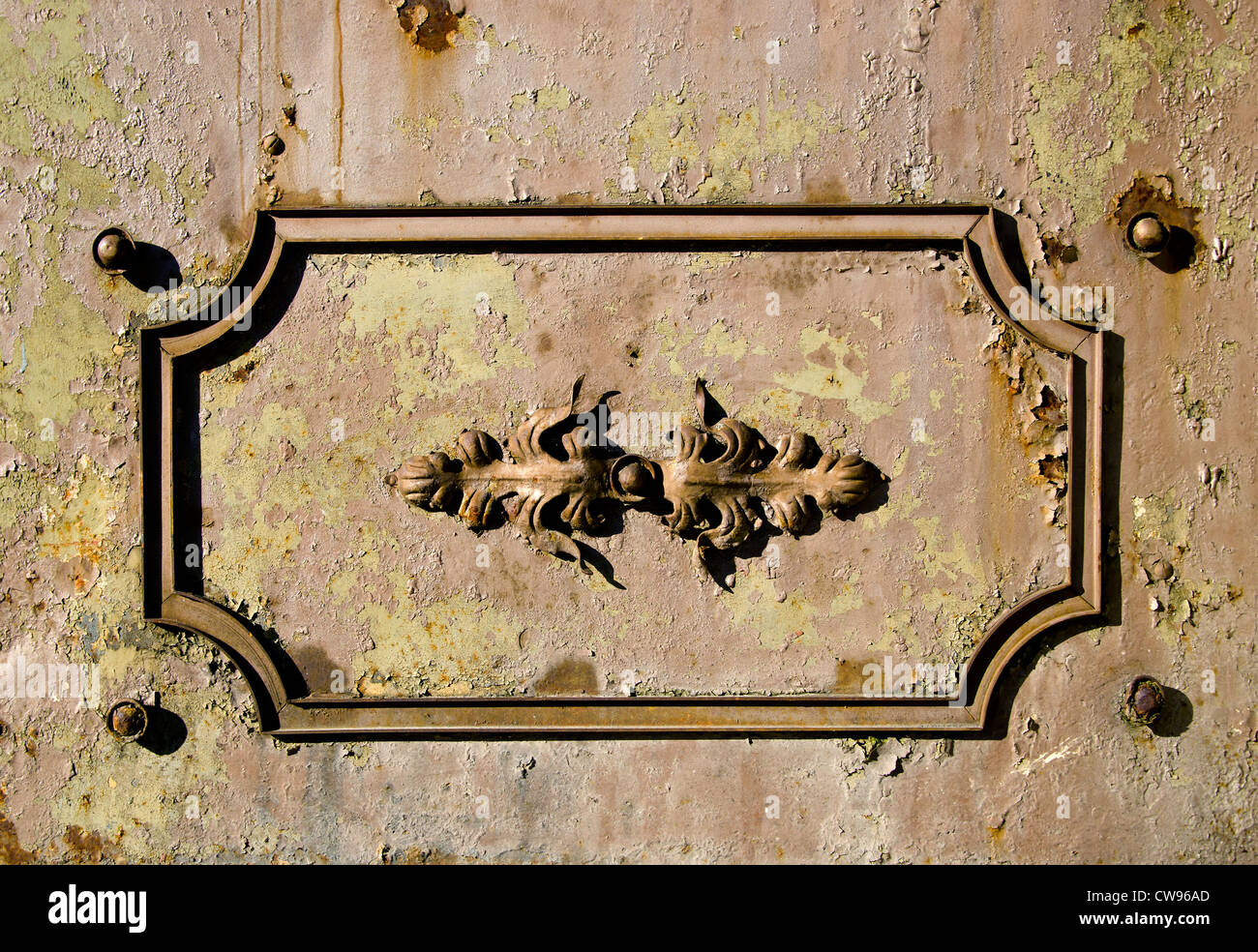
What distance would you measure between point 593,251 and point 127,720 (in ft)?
8.91

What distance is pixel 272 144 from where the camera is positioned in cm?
302

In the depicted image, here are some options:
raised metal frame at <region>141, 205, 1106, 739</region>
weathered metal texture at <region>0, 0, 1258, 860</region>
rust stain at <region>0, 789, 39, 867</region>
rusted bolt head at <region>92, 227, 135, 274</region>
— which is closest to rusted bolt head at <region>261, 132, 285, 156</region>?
weathered metal texture at <region>0, 0, 1258, 860</region>

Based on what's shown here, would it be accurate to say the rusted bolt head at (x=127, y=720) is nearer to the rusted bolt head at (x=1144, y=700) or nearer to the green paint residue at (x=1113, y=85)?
the rusted bolt head at (x=1144, y=700)

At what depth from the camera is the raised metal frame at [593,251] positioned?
2941 mm

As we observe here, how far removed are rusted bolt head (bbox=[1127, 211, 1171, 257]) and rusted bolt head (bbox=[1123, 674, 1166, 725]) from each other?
5.69 ft

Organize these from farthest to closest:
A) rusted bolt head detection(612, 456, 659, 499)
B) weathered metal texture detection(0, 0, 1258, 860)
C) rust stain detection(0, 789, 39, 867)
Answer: rust stain detection(0, 789, 39, 867) → weathered metal texture detection(0, 0, 1258, 860) → rusted bolt head detection(612, 456, 659, 499)

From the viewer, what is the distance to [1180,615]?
9.75ft

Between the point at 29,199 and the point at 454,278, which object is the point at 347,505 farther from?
the point at 29,199

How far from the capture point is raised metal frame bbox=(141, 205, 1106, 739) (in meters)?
2.94

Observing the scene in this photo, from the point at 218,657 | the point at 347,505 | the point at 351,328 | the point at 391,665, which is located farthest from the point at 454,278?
the point at 218,657

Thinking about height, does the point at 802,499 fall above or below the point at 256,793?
above

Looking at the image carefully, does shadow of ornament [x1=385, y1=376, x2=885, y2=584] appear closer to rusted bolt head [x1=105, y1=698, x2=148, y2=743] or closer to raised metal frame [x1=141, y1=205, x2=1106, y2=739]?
raised metal frame [x1=141, y1=205, x2=1106, y2=739]

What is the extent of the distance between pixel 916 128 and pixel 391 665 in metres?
3.10

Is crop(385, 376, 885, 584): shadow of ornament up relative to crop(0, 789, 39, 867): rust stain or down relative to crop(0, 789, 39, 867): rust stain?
up
